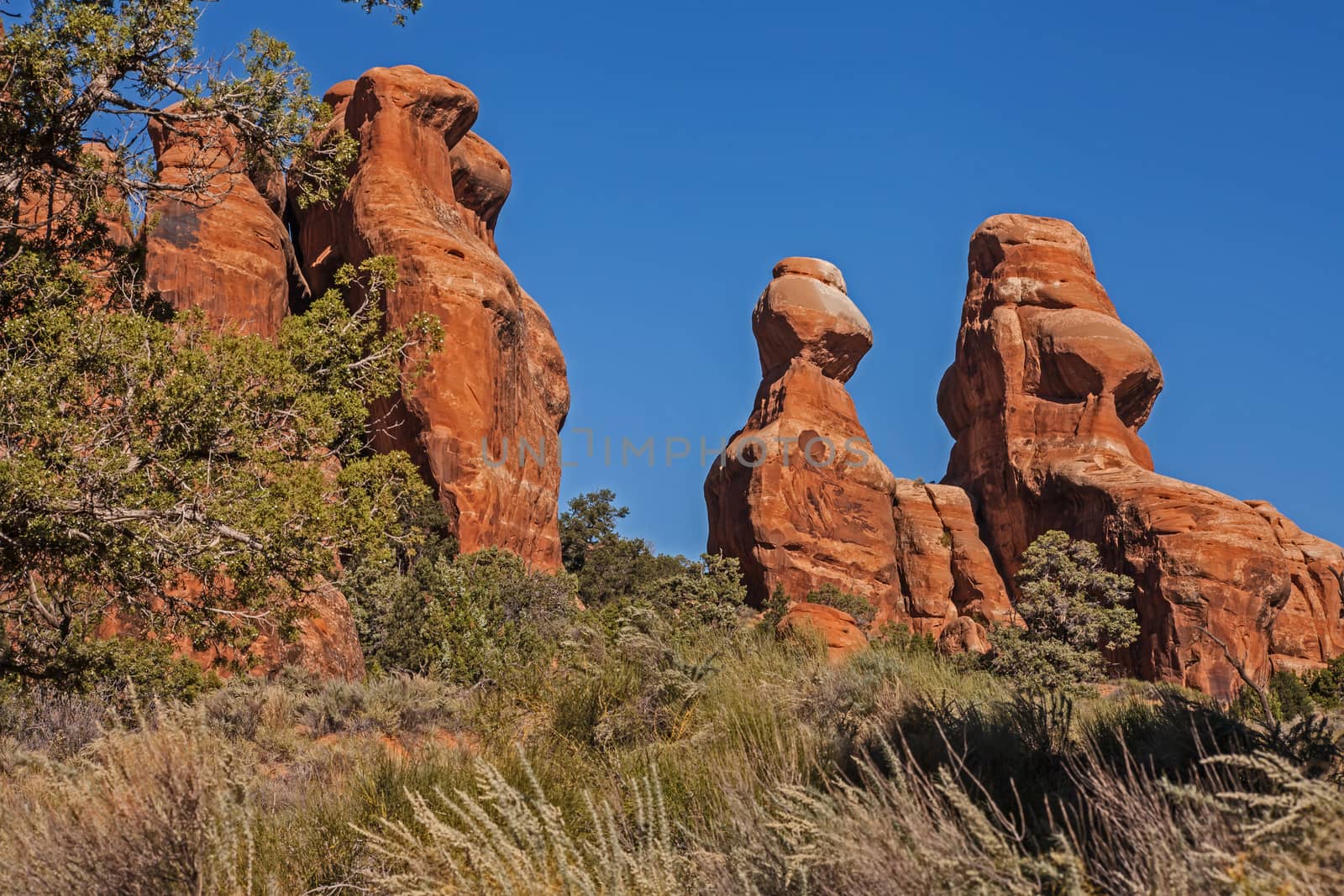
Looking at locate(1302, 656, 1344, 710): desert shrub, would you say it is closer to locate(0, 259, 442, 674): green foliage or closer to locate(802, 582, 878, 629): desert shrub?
locate(802, 582, 878, 629): desert shrub

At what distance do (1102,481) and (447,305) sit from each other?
23042 millimetres

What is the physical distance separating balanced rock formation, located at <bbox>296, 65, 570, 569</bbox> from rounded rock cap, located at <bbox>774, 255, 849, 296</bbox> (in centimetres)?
1387

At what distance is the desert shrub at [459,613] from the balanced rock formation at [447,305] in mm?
3991

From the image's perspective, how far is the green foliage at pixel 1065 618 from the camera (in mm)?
28422

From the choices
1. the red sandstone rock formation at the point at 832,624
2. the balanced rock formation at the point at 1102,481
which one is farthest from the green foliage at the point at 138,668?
the balanced rock formation at the point at 1102,481

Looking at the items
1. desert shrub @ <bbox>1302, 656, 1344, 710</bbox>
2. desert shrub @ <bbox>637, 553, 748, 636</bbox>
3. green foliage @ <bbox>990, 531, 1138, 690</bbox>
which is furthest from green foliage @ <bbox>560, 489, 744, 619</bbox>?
desert shrub @ <bbox>1302, 656, 1344, 710</bbox>

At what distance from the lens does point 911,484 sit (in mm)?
43344

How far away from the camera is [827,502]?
40031mm

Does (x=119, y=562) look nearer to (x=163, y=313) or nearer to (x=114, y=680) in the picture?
(x=163, y=313)

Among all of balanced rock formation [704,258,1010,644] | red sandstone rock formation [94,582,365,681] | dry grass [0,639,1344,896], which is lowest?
dry grass [0,639,1344,896]

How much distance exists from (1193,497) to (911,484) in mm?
10957

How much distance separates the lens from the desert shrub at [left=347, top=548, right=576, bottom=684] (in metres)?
19.1

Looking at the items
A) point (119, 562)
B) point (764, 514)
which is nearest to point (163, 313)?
point (119, 562)

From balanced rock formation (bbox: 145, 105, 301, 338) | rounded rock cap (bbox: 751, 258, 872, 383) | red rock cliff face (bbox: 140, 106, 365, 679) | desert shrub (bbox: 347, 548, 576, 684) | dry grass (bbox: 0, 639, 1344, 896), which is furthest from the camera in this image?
rounded rock cap (bbox: 751, 258, 872, 383)
